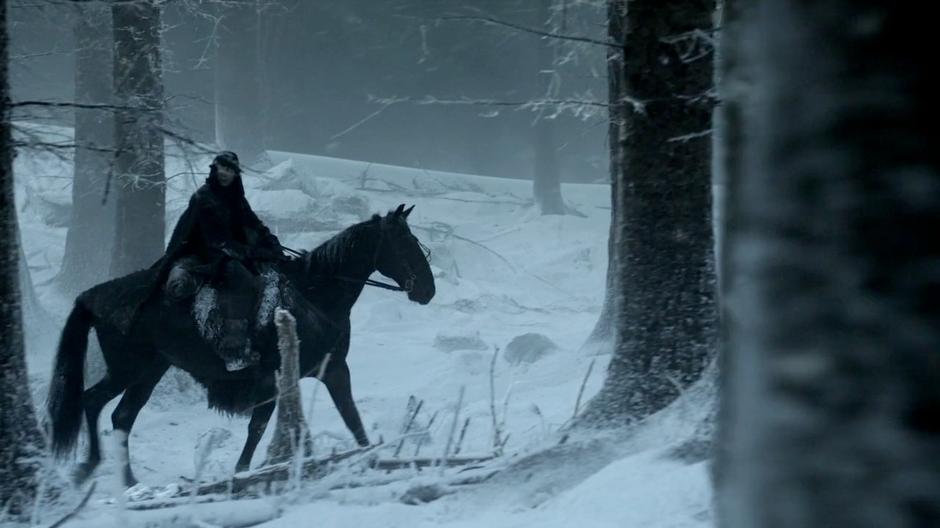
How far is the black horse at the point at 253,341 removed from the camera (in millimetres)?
7621

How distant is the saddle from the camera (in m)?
7.41

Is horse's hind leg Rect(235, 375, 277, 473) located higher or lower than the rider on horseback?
lower

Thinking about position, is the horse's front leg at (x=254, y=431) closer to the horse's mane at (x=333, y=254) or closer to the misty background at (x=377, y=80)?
the horse's mane at (x=333, y=254)

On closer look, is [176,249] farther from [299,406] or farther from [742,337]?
[742,337]

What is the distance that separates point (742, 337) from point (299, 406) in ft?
15.2

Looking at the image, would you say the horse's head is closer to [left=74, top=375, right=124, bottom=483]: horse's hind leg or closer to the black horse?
the black horse

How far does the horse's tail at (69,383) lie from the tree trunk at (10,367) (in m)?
2.29

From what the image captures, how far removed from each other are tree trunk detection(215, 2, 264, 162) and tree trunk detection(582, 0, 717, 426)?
1660 cm

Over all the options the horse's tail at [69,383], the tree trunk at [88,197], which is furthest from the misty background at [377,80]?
the horse's tail at [69,383]

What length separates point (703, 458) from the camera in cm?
397

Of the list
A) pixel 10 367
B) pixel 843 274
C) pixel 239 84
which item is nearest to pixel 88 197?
pixel 239 84

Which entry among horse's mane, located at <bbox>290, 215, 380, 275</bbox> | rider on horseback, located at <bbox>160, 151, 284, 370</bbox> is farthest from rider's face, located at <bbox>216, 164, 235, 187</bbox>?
horse's mane, located at <bbox>290, 215, 380, 275</bbox>

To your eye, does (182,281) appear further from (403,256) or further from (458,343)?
(458,343)

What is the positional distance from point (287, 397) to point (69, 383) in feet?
10.0
